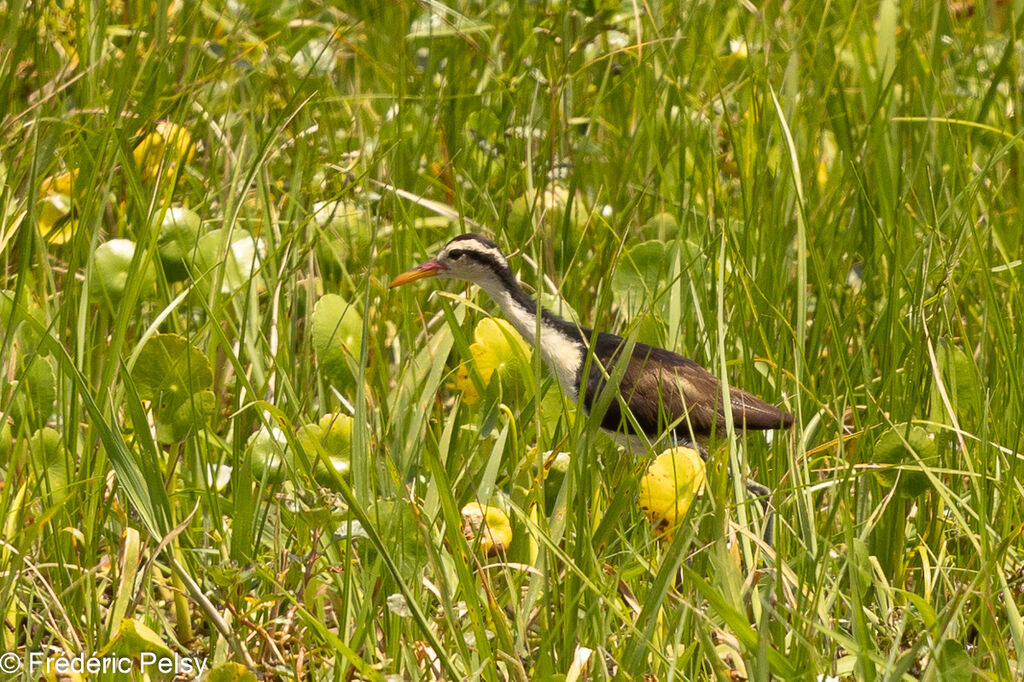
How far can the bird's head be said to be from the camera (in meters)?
4.37

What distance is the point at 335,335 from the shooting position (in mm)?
3746

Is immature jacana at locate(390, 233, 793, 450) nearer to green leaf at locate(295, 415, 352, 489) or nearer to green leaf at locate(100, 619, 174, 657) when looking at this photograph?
green leaf at locate(295, 415, 352, 489)

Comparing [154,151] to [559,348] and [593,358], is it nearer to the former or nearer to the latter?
[559,348]

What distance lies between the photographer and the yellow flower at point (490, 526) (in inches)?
128

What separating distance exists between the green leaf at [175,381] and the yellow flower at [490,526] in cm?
75

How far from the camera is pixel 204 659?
10.9 ft

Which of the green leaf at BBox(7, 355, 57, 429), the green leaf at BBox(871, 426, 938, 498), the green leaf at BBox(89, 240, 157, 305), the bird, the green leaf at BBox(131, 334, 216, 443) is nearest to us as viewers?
the green leaf at BBox(871, 426, 938, 498)

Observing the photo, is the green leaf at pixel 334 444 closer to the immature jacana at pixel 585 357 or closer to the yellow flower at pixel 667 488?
the yellow flower at pixel 667 488

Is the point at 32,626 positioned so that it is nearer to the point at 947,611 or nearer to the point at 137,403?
the point at 137,403

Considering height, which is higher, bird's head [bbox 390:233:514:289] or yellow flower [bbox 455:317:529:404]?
bird's head [bbox 390:233:514:289]

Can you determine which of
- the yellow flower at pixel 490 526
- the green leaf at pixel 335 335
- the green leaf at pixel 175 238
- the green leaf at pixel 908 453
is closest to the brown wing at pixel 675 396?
the green leaf at pixel 908 453

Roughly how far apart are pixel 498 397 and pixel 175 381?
893mm

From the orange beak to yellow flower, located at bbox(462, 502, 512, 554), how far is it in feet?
3.47

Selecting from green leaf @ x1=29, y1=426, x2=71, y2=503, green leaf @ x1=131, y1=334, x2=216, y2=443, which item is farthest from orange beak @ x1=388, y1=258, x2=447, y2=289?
green leaf @ x1=29, y1=426, x2=71, y2=503
